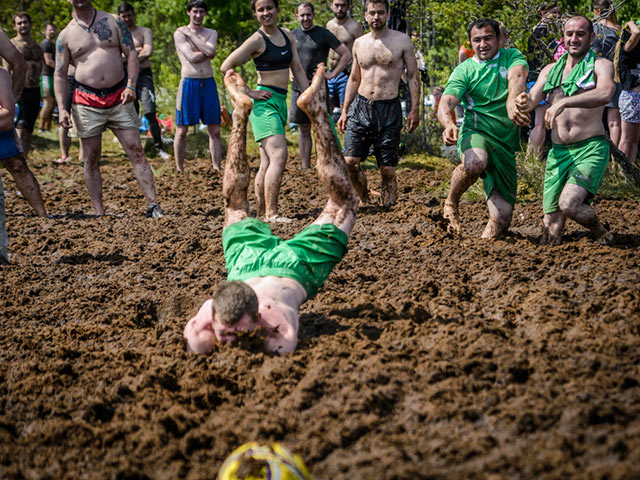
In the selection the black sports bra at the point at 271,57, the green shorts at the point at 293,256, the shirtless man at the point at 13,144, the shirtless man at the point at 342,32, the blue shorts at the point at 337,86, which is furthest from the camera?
the blue shorts at the point at 337,86

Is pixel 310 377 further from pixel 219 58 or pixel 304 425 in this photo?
pixel 219 58

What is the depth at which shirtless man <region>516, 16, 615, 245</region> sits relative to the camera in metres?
5.20

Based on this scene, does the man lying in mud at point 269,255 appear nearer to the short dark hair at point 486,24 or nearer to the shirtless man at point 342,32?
the short dark hair at point 486,24

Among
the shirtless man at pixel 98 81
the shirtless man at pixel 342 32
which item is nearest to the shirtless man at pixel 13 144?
the shirtless man at pixel 98 81

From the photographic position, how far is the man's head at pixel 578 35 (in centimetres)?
531

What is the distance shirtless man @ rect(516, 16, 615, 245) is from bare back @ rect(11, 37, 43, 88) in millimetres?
8674

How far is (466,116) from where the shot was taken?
5.98m

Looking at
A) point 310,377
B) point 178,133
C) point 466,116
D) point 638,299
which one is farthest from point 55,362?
point 178,133

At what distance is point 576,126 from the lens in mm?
5418

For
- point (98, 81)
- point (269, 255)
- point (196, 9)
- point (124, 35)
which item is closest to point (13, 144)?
point (98, 81)

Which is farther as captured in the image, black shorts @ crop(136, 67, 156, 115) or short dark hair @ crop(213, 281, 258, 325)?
black shorts @ crop(136, 67, 156, 115)

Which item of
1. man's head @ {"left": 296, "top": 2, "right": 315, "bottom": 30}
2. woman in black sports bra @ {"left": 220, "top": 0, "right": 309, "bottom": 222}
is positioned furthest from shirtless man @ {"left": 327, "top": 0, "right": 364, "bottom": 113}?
woman in black sports bra @ {"left": 220, "top": 0, "right": 309, "bottom": 222}

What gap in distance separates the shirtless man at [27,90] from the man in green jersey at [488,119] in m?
7.32

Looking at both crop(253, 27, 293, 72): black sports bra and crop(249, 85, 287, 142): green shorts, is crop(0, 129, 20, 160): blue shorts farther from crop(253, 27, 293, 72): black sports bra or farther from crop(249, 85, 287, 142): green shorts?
crop(253, 27, 293, 72): black sports bra
